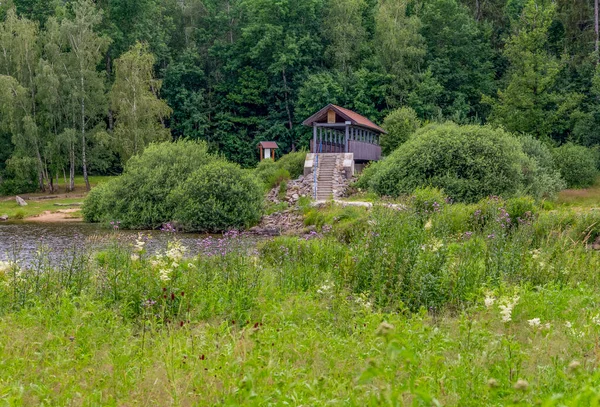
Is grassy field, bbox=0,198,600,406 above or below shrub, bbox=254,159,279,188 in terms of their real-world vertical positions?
below

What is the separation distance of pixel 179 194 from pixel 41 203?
13588mm

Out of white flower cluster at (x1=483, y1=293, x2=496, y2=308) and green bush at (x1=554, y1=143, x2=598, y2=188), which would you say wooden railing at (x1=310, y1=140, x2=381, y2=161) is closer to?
green bush at (x1=554, y1=143, x2=598, y2=188)

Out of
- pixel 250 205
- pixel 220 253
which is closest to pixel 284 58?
pixel 250 205

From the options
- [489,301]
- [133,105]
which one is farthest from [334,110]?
[489,301]

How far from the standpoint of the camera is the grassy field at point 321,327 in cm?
394

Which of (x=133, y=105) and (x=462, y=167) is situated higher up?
(x=133, y=105)

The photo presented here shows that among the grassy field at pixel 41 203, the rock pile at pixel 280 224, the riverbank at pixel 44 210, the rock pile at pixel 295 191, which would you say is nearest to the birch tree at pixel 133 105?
the grassy field at pixel 41 203

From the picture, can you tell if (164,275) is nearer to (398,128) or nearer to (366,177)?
(366,177)

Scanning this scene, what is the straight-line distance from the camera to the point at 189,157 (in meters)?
28.0

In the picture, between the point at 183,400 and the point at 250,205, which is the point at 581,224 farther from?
the point at 250,205

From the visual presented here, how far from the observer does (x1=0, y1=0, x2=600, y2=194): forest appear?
40.0m

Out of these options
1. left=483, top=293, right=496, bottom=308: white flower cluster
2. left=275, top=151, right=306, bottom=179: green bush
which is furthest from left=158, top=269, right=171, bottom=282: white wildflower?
left=275, top=151, right=306, bottom=179: green bush

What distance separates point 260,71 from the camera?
5362 centimetres

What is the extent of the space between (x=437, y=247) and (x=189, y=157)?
21004 millimetres
